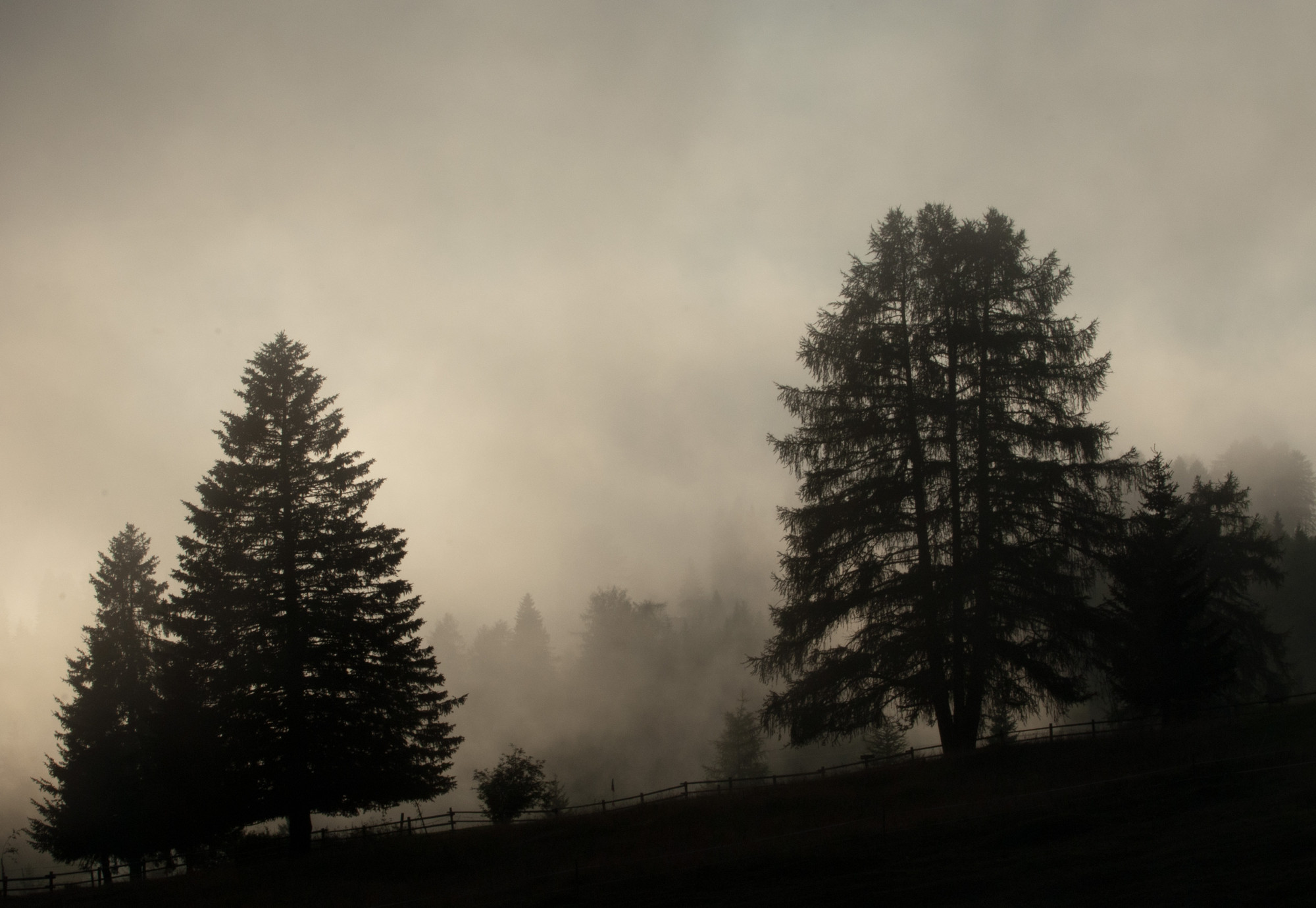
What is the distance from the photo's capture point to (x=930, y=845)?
42.9 ft

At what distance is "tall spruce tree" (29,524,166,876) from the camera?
25.0m

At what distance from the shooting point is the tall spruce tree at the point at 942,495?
18.8m

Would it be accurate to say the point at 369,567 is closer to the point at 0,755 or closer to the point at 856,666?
the point at 856,666

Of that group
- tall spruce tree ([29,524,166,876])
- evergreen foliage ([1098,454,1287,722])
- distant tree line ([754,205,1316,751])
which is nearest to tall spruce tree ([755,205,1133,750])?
distant tree line ([754,205,1316,751])

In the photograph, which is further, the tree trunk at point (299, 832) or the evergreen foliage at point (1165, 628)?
the evergreen foliage at point (1165, 628)

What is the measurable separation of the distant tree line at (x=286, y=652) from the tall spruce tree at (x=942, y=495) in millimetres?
9693

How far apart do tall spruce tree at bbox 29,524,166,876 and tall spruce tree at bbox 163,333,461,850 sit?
18.6ft

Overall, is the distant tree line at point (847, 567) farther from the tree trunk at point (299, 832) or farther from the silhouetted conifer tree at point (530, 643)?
the silhouetted conifer tree at point (530, 643)

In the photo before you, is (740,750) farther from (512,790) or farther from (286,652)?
(286,652)

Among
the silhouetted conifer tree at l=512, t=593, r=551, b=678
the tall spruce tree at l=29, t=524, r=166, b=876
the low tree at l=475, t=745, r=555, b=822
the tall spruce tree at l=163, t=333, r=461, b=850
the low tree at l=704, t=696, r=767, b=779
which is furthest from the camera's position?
the silhouetted conifer tree at l=512, t=593, r=551, b=678

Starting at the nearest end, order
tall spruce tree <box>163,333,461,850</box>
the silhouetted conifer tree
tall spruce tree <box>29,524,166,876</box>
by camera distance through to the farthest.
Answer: tall spruce tree <box>163,333,461,850</box>, tall spruce tree <box>29,524,166,876</box>, the silhouetted conifer tree

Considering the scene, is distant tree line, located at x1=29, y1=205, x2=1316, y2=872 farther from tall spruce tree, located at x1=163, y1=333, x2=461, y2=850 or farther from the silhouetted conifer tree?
the silhouetted conifer tree

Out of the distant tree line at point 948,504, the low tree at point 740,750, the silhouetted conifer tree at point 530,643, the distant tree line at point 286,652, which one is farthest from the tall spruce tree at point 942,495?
the silhouetted conifer tree at point 530,643

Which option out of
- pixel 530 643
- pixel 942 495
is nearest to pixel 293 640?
pixel 942 495
